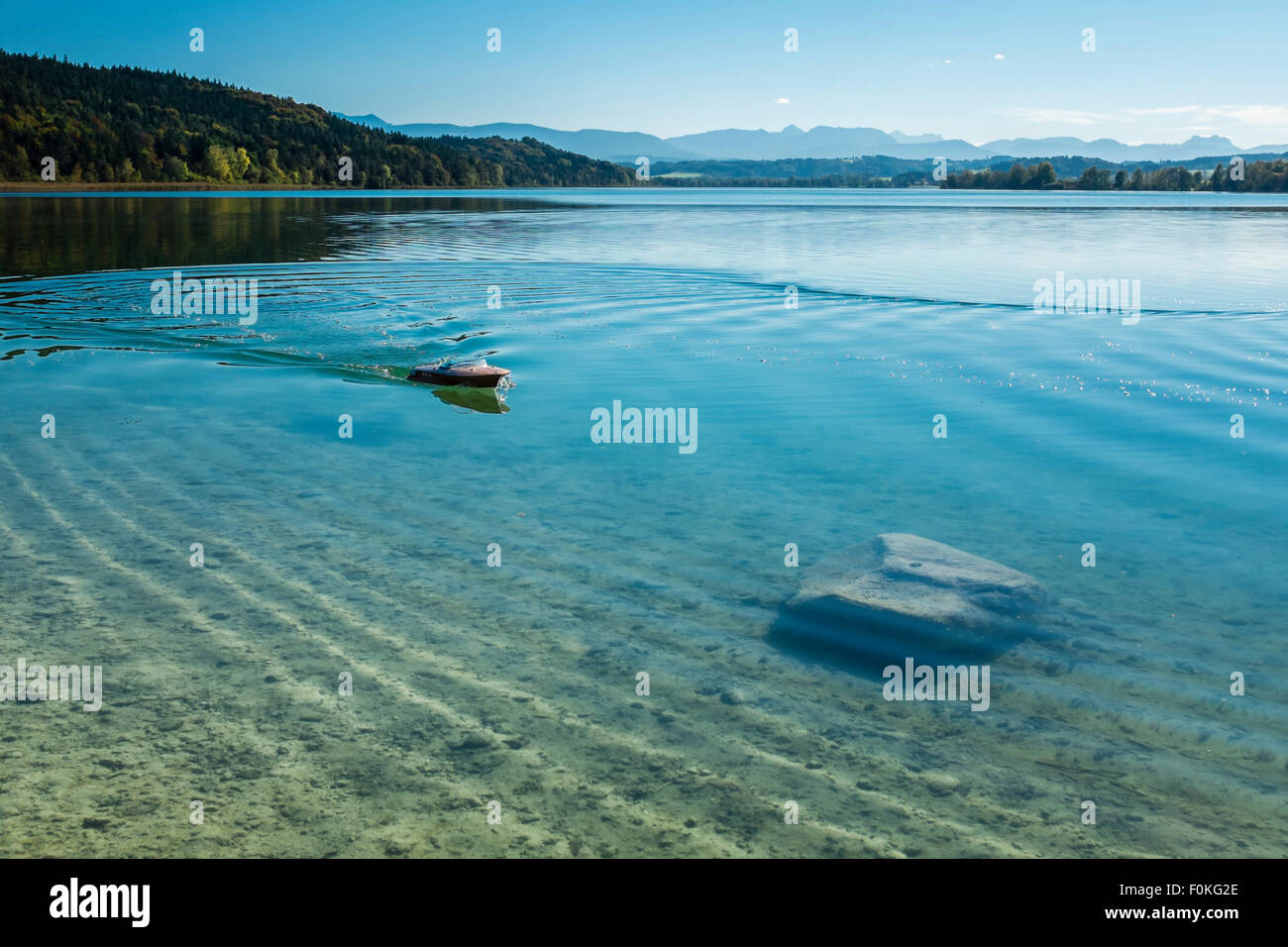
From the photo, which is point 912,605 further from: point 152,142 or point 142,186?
point 152,142

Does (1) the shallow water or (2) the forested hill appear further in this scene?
(2) the forested hill

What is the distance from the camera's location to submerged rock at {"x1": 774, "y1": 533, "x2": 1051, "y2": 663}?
795 centimetres

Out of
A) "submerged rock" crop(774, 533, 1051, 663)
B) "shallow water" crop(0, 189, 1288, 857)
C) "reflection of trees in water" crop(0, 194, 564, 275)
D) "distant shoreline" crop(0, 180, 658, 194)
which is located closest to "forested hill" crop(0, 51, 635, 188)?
"distant shoreline" crop(0, 180, 658, 194)

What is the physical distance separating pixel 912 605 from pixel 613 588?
272 cm

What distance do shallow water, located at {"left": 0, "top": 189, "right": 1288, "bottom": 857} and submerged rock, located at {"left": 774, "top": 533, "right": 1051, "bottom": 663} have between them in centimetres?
33

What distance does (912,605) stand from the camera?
8.37 meters

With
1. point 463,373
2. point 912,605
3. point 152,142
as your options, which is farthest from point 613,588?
point 152,142

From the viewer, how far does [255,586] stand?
8844 millimetres

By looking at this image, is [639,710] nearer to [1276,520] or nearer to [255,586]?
[255,586]

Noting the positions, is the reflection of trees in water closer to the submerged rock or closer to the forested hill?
the submerged rock

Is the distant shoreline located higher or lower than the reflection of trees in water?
higher
